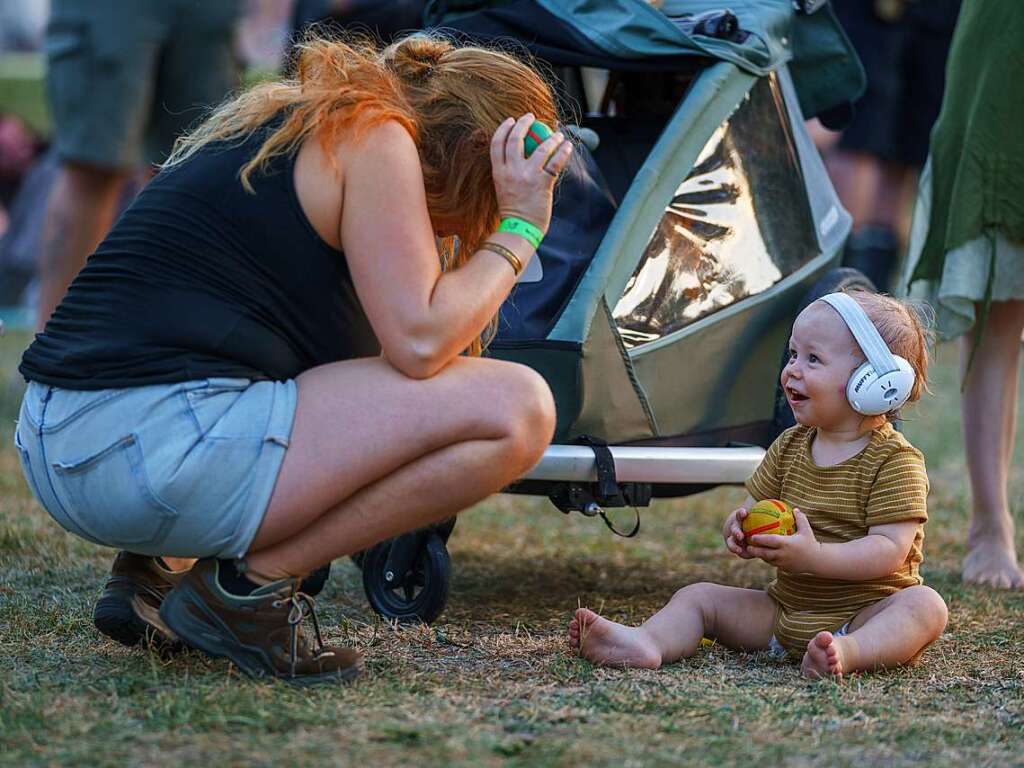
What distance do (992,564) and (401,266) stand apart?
5.96ft

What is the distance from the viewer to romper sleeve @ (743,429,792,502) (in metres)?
2.81

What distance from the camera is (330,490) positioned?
235 cm

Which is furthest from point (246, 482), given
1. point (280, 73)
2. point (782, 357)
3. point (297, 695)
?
point (782, 357)

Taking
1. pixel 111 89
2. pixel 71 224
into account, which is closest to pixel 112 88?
pixel 111 89

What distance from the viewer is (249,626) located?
2400 mm

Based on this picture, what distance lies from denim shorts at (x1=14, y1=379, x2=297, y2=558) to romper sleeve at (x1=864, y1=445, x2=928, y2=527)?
102 cm

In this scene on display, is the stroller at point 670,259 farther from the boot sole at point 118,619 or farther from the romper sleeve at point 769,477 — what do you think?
the boot sole at point 118,619

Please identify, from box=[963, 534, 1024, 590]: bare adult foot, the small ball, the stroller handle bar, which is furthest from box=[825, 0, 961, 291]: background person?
the small ball

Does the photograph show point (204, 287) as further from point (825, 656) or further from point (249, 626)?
point (825, 656)

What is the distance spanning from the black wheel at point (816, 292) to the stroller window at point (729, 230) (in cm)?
13

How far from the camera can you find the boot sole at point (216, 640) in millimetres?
2408

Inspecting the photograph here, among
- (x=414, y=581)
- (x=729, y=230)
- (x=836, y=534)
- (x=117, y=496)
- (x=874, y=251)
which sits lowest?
(x=874, y=251)

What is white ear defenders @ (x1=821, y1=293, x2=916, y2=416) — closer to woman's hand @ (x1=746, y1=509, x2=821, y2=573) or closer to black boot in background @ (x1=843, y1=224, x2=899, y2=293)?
woman's hand @ (x1=746, y1=509, x2=821, y2=573)

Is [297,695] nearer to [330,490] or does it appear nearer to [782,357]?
[330,490]
